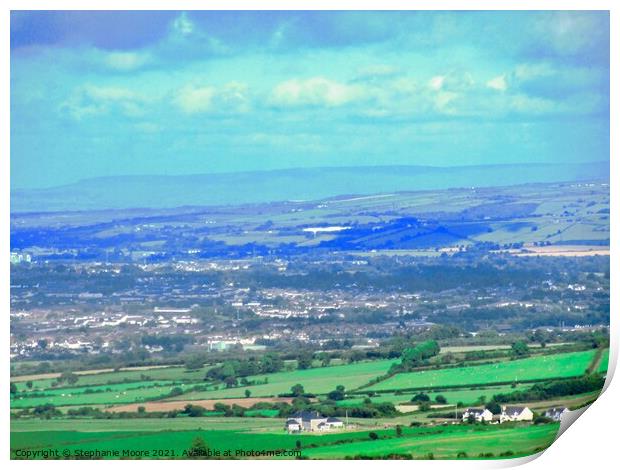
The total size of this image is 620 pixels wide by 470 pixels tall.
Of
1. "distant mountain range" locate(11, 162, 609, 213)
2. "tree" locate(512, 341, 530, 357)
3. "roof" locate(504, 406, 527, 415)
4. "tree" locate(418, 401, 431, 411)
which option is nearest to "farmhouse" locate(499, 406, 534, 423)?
"roof" locate(504, 406, 527, 415)

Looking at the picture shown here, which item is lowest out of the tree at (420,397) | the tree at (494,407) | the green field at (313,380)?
the tree at (494,407)

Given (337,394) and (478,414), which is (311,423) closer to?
(337,394)

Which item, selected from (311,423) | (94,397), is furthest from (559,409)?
(94,397)

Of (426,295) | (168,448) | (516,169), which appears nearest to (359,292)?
(426,295)

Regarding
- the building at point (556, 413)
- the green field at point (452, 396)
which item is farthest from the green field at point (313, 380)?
the building at point (556, 413)

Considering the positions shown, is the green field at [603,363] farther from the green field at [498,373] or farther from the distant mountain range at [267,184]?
the distant mountain range at [267,184]
